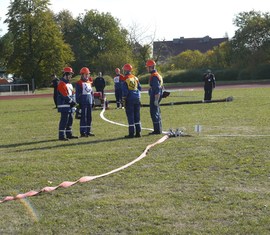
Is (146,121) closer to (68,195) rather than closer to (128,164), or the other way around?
(128,164)

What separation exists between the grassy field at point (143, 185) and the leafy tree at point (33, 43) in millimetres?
51197

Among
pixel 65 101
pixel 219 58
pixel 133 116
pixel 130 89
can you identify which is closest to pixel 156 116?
pixel 133 116

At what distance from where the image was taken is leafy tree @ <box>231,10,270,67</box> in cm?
6858

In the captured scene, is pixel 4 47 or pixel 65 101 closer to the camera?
pixel 65 101

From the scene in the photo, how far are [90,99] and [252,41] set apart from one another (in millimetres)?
60728

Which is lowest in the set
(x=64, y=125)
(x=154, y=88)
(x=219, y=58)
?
(x=64, y=125)

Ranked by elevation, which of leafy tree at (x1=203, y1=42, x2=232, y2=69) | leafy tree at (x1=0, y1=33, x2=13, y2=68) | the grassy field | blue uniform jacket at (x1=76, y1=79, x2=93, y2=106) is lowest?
the grassy field

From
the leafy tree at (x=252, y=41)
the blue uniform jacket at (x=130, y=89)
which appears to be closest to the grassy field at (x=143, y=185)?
the blue uniform jacket at (x=130, y=89)

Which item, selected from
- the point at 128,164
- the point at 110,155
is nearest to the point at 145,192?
the point at 128,164

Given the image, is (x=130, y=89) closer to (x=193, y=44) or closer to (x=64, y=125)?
(x=64, y=125)

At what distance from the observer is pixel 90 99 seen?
13.8 m

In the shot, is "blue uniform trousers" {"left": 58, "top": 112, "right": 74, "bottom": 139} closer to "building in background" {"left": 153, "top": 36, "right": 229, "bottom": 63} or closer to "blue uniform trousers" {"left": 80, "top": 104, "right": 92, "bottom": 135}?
"blue uniform trousers" {"left": 80, "top": 104, "right": 92, "bottom": 135}

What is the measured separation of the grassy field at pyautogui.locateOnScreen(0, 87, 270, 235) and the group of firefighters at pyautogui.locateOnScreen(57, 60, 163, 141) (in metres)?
0.53

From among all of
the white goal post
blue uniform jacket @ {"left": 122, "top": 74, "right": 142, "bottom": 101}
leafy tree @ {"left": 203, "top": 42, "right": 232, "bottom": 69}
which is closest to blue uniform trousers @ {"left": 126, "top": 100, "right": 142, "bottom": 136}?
blue uniform jacket @ {"left": 122, "top": 74, "right": 142, "bottom": 101}
